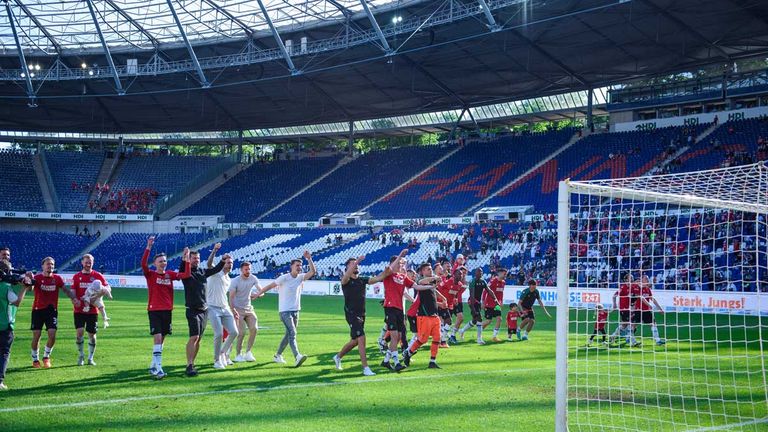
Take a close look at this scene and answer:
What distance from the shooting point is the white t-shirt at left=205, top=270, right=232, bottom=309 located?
41.4 ft

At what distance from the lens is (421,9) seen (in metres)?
39.2

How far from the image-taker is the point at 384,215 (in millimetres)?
50312

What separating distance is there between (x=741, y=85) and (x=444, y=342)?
34220mm

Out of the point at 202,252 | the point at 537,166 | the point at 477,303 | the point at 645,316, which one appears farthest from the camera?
the point at 202,252

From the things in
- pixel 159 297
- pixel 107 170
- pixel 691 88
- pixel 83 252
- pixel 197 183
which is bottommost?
pixel 159 297

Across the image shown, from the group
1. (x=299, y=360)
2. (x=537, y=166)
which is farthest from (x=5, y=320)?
(x=537, y=166)

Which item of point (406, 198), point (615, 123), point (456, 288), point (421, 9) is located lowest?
point (456, 288)

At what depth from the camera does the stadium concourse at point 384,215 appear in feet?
33.6

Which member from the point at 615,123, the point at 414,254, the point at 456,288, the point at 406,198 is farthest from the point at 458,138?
the point at 456,288

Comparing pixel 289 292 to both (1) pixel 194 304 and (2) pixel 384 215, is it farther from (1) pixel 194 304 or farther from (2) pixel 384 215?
(2) pixel 384 215

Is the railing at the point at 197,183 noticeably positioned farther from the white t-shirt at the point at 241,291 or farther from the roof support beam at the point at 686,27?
the white t-shirt at the point at 241,291

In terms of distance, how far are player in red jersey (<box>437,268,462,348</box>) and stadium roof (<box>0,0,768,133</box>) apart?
17.4m

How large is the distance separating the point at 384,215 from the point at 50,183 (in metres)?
31.5

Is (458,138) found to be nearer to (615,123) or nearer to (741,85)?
(615,123)
